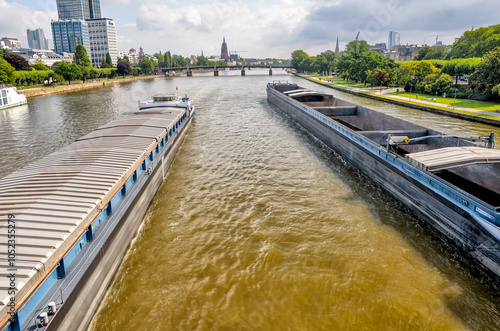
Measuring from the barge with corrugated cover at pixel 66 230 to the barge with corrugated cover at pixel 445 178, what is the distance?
36.9 ft

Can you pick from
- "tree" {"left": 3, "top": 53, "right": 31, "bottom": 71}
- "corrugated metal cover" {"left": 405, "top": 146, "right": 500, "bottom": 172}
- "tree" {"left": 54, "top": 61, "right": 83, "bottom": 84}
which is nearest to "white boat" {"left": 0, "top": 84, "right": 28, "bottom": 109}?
"tree" {"left": 54, "top": 61, "right": 83, "bottom": 84}

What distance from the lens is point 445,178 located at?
14828 mm

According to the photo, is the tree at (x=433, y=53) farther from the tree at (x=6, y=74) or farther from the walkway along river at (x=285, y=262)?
the tree at (x=6, y=74)

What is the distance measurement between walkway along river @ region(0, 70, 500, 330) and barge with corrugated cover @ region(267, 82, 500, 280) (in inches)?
28.3

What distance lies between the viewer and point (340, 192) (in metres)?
15.0

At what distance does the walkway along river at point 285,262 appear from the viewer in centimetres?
787

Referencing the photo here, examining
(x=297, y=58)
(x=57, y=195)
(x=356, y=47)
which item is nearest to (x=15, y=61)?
(x=356, y=47)

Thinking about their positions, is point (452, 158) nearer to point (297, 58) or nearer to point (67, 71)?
point (67, 71)

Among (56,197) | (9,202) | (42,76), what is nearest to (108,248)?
(56,197)

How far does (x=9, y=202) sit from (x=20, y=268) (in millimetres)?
3139

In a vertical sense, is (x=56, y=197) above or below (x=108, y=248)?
above

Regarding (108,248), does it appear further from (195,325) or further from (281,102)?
(281,102)

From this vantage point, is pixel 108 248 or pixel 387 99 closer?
pixel 108 248

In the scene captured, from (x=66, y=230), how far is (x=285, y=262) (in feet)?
20.9
